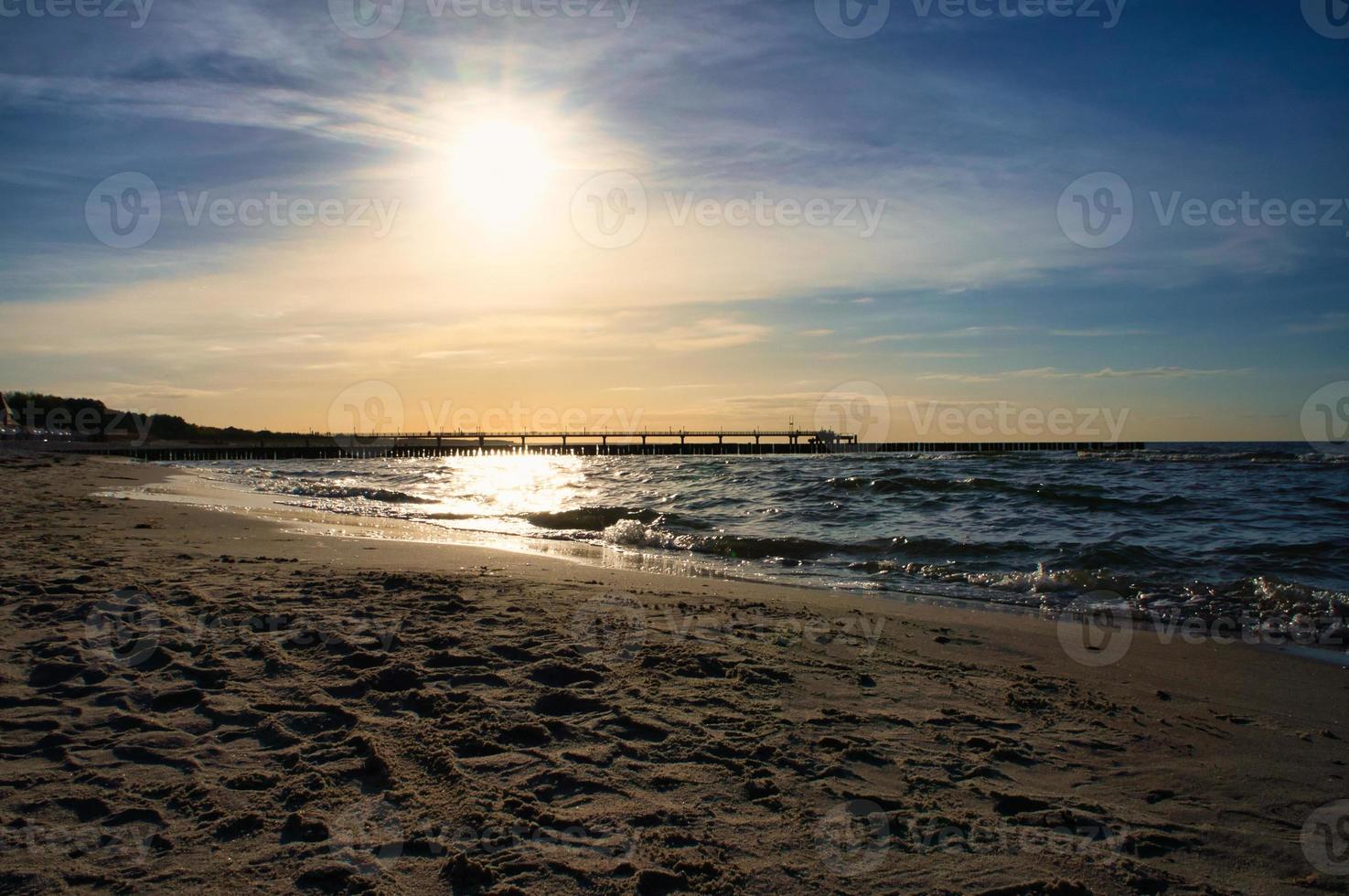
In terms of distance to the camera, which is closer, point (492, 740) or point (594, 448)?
point (492, 740)

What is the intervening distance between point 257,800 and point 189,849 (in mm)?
352

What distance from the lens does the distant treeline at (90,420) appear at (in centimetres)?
7219

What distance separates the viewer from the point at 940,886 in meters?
2.64

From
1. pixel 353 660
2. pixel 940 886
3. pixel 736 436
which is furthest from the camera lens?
pixel 736 436

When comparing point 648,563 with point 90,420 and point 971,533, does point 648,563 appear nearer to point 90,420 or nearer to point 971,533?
point 971,533

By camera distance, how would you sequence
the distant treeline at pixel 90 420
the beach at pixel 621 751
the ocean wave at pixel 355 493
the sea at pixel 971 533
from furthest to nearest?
1. the distant treeline at pixel 90 420
2. the ocean wave at pixel 355 493
3. the sea at pixel 971 533
4. the beach at pixel 621 751

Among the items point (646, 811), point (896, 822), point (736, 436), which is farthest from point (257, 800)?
point (736, 436)

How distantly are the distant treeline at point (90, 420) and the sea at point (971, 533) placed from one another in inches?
2676

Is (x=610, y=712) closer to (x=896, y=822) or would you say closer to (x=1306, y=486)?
(x=896, y=822)

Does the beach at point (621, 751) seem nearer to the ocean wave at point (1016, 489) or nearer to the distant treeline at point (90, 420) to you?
the ocean wave at point (1016, 489)

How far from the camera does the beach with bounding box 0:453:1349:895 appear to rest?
107 inches

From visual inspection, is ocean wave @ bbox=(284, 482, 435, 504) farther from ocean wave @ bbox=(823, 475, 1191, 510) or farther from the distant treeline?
the distant treeline

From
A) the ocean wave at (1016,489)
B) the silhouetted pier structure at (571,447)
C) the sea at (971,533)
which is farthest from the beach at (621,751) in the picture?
the silhouetted pier structure at (571,447)

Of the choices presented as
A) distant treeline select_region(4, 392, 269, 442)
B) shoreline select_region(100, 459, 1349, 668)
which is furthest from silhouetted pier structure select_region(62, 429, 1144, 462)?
shoreline select_region(100, 459, 1349, 668)
